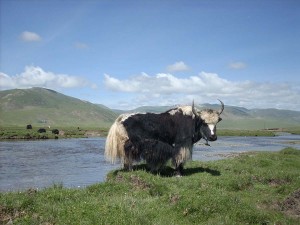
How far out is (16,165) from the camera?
29.6m

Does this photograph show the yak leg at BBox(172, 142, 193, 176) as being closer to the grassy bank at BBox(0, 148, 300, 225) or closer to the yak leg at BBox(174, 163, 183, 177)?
the yak leg at BBox(174, 163, 183, 177)

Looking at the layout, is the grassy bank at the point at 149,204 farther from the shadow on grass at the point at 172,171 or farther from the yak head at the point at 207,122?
the yak head at the point at 207,122

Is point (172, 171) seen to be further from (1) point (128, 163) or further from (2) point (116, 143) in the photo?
(2) point (116, 143)

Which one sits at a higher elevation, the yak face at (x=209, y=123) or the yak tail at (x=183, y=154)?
the yak face at (x=209, y=123)

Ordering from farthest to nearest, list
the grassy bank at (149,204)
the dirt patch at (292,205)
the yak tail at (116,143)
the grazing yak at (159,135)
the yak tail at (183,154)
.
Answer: the yak tail at (183,154)
the grazing yak at (159,135)
the yak tail at (116,143)
the dirt patch at (292,205)
the grassy bank at (149,204)

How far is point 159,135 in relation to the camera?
54.8ft

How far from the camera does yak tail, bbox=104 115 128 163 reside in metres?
15.9

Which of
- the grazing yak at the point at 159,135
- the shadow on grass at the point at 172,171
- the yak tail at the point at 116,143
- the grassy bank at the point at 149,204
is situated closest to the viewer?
the grassy bank at the point at 149,204

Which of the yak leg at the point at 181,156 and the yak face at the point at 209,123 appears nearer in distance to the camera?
the yak leg at the point at 181,156

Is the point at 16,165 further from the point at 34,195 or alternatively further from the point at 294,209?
the point at 294,209

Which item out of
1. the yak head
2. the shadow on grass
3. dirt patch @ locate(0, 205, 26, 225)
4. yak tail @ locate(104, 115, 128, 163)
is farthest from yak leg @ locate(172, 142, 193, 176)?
dirt patch @ locate(0, 205, 26, 225)

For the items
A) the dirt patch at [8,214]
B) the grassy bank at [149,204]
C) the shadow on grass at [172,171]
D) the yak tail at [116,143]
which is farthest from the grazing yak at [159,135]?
the dirt patch at [8,214]

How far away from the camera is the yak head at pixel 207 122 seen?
17016 mm

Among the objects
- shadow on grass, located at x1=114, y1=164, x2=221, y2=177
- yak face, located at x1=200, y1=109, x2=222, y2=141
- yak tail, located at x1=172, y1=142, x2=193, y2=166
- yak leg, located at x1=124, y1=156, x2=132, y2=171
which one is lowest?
shadow on grass, located at x1=114, y1=164, x2=221, y2=177
